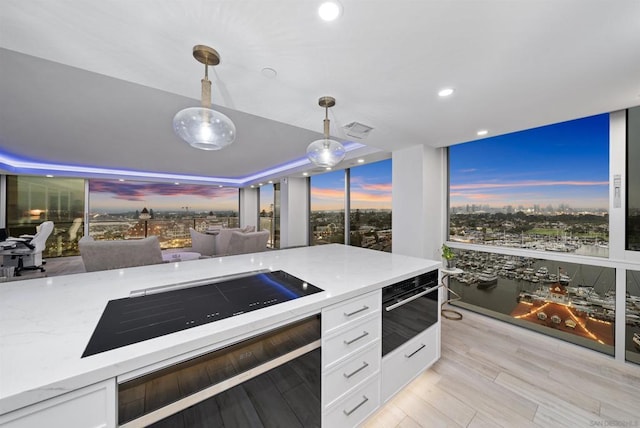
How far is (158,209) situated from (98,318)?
776 centimetres

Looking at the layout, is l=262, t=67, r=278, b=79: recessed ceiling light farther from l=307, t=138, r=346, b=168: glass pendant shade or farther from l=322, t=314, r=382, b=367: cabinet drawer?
l=322, t=314, r=382, b=367: cabinet drawer

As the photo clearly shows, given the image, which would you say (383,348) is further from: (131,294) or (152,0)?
(152,0)

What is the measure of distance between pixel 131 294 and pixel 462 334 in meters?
3.04

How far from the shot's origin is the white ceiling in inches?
40.4

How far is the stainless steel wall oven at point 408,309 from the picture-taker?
1469mm

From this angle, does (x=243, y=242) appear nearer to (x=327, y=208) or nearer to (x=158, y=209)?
(x=327, y=208)

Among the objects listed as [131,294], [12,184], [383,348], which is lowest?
[383,348]

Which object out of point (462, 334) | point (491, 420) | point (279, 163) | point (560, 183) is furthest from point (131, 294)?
point (279, 163)

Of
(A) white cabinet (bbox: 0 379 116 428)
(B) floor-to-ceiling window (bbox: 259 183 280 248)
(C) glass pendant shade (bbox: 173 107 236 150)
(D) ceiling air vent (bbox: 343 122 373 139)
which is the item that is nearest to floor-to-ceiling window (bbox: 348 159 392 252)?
(D) ceiling air vent (bbox: 343 122 373 139)

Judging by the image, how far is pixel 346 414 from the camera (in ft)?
4.05

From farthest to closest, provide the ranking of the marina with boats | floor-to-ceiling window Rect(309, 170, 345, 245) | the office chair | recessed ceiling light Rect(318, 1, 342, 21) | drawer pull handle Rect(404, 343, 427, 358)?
floor-to-ceiling window Rect(309, 170, 345, 245) → the office chair → the marina with boats → drawer pull handle Rect(404, 343, 427, 358) → recessed ceiling light Rect(318, 1, 342, 21)

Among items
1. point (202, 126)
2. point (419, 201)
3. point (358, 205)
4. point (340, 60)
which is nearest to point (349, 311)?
point (202, 126)

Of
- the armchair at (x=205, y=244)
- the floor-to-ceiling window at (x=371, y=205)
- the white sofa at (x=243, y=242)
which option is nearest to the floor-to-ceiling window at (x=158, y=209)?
the armchair at (x=205, y=244)

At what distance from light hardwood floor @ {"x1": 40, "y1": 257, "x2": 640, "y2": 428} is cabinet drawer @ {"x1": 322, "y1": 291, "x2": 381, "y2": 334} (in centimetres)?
81
